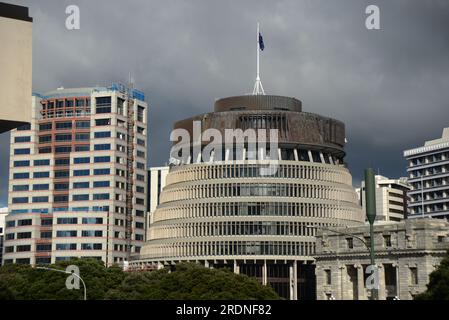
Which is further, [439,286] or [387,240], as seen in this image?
[387,240]

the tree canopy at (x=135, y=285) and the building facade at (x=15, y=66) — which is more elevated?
the building facade at (x=15, y=66)

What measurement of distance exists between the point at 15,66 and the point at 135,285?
96.0 m

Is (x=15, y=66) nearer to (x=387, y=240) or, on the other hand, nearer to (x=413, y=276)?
(x=413, y=276)

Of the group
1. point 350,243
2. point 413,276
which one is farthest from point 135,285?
point 413,276

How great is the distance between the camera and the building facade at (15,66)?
45.4m

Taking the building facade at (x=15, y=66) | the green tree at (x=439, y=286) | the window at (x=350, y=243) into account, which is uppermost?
the building facade at (x=15, y=66)

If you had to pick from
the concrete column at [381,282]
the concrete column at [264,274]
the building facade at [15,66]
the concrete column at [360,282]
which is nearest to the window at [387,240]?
the concrete column at [381,282]

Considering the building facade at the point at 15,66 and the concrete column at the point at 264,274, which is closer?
the building facade at the point at 15,66

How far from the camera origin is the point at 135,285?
13838cm

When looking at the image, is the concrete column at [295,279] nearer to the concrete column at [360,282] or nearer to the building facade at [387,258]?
the building facade at [387,258]

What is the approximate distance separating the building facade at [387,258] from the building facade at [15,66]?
8444 centimetres

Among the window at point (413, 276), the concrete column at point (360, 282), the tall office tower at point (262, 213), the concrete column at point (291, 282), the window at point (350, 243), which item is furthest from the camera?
the tall office tower at point (262, 213)
